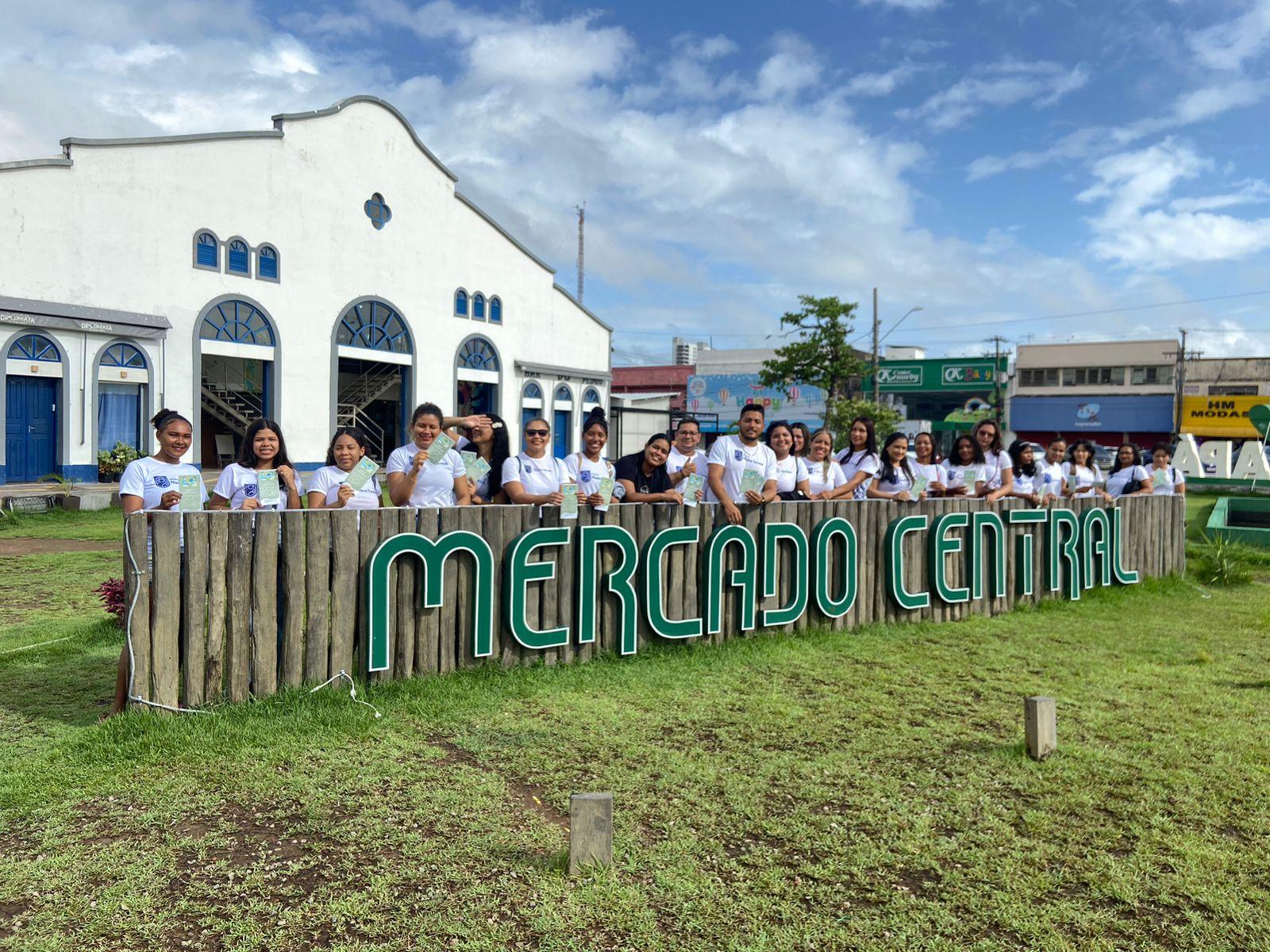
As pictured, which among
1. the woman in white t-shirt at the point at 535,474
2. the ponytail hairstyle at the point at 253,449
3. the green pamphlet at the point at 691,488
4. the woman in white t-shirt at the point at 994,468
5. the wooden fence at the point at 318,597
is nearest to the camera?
the wooden fence at the point at 318,597

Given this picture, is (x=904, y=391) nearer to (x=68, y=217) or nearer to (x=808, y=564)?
(x=68, y=217)

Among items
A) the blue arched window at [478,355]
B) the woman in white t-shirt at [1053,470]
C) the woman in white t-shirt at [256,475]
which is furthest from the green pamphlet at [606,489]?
the blue arched window at [478,355]

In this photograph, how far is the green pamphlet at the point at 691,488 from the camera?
6.54 m

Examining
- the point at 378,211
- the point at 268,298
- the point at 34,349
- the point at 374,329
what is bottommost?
the point at 34,349

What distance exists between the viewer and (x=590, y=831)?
3355 mm

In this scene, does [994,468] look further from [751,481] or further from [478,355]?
[478,355]

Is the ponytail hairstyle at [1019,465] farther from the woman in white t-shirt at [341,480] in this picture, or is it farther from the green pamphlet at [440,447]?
the woman in white t-shirt at [341,480]

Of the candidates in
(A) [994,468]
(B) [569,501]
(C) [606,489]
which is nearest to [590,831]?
(B) [569,501]

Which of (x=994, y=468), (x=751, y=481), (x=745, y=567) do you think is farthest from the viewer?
(x=994, y=468)

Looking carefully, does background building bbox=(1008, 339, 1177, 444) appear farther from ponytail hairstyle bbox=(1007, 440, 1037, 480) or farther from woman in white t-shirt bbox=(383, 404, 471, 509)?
woman in white t-shirt bbox=(383, 404, 471, 509)

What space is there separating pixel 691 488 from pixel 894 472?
8.21ft

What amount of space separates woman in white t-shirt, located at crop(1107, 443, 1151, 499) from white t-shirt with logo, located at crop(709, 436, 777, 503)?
20.0 feet

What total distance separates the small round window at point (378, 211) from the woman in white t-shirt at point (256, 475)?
74.1ft

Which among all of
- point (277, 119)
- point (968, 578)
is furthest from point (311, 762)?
point (277, 119)
